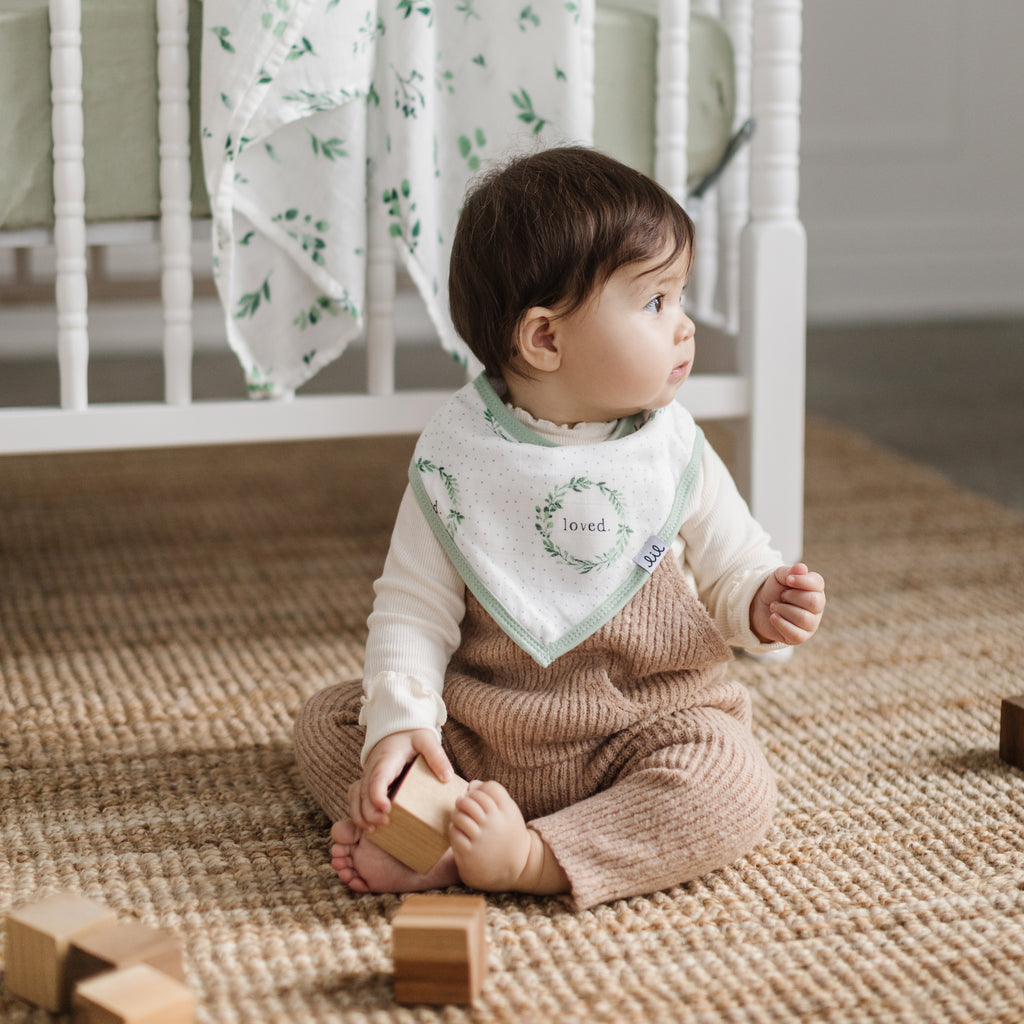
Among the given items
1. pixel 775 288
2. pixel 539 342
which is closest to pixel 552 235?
pixel 539 342

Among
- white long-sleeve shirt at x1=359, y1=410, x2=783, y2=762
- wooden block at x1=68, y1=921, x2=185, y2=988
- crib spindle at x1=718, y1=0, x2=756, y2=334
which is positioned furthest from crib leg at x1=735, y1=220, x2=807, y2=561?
wooden block at x1=68, y1=921, x2=185, y2=988

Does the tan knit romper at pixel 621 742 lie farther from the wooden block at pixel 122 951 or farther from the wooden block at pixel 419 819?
the wooden block at pixel 122 951

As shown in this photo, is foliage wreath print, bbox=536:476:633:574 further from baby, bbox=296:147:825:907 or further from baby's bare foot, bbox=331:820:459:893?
baby's bare foot, bbox=331:820:459:893

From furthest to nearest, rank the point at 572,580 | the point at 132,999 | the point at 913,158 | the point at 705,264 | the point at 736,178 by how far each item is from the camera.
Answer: the point at 913,158 < the point at 705,264 < the point at 736,178 < the point at 572,580 < the point at 132,999

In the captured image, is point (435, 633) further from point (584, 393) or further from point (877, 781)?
point (877, 781)

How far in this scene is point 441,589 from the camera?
836mm

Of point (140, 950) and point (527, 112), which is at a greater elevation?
point (527, 112)

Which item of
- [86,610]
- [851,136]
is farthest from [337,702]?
[851,136]

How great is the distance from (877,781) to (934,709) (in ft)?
0.49

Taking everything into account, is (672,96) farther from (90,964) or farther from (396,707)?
(90,964)

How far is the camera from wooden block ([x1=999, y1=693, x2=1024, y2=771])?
0.92 metres

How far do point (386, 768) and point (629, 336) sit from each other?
11.3 inches

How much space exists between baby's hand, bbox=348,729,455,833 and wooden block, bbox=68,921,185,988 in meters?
0.13

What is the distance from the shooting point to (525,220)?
0.79 meters
